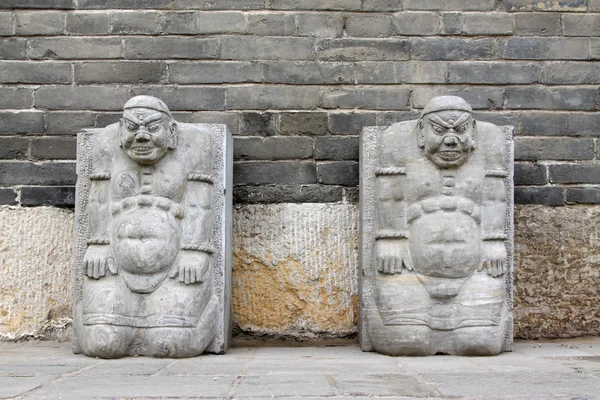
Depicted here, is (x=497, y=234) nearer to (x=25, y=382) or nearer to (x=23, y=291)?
(x=25, y=382)

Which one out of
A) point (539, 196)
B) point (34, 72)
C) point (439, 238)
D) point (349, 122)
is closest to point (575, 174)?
point (539, 196)

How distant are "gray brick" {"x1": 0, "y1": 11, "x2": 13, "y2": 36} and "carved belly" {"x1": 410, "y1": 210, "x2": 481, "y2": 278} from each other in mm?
3567

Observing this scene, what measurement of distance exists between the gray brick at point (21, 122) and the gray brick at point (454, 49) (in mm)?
2977

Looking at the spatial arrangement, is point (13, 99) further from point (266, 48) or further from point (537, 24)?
point (537, 24)

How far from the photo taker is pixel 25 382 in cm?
376

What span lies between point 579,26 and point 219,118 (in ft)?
9.68

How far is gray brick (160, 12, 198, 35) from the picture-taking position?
604 cm

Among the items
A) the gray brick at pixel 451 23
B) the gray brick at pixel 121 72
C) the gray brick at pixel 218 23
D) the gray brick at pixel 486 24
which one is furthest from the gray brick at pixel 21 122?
the gray brick at pixel 486 24

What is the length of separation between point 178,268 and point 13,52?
8.04 feet

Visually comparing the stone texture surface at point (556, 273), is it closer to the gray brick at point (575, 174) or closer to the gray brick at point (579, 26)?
the gray brick at point (575, 174)

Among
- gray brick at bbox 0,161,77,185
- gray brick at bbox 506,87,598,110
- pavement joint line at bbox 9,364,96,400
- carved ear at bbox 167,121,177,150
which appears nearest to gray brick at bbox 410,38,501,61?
gray brick at bbox 506,87,598,110

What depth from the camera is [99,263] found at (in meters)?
4.91

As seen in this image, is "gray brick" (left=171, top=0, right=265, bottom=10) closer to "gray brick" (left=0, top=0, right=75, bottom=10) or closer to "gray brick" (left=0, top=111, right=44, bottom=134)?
"gray brick" (left=0, top=0, right=75, bottom=10)

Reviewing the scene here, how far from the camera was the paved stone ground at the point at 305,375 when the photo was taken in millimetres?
3422
